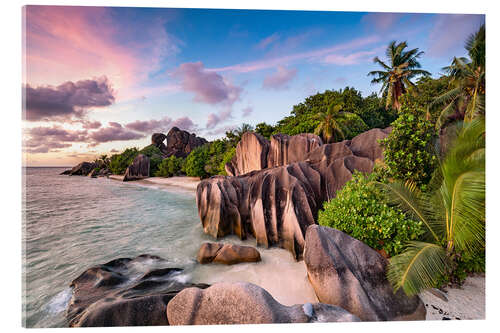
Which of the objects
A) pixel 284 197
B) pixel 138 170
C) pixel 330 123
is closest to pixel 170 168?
pixel 138 170

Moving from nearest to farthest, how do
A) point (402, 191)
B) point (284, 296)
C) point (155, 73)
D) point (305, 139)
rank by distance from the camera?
point (402, 191) → point (284, 296) → point (155, 73) → point (305, 139)

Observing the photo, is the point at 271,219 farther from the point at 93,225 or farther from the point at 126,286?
the point at 93,225

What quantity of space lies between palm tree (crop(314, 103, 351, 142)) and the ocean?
958 centimetres

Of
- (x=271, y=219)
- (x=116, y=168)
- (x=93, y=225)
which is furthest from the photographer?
(x=116, y=168)

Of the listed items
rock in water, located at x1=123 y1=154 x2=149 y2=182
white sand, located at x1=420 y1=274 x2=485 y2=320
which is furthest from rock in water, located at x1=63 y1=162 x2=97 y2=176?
white sand, located at x1=420 y1=274 x2=485 y2=320

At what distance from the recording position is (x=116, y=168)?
27.8 meters

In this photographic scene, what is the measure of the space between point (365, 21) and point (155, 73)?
4305 millimetres

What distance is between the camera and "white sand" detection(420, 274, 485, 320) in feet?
7.23

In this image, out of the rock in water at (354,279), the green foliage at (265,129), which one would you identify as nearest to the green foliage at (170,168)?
the green foliage at (265,129)

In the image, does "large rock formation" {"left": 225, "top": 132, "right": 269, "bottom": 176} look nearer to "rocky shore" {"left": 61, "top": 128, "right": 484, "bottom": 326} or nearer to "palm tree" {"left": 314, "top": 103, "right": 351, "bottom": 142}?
"rocky shore" {"left": 61, "top": 128, "right": 484, "bottom": 326}

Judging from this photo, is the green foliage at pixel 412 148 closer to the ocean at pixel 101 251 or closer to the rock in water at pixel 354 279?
the rock in water at pixel 354 279

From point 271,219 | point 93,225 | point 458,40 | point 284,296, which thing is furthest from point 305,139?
point 93,225

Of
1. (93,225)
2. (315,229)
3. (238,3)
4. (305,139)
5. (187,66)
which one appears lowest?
(93,225)

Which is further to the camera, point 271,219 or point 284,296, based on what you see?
point 271,219
